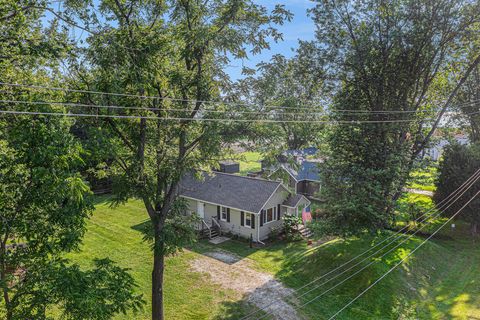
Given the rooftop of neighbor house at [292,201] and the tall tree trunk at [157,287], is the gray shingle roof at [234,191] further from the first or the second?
the tall tree trunk at [157,287]

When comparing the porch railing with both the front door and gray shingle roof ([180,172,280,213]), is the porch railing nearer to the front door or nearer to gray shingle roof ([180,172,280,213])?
the front door

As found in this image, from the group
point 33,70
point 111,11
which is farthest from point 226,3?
point 33,70

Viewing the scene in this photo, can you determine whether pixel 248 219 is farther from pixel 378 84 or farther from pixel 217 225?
pixel 378 84

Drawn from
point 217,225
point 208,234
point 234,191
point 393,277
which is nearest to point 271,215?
point 234,191

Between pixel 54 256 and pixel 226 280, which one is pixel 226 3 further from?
pixel 226 280

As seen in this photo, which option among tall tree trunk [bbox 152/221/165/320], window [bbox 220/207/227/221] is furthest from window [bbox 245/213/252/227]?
tall tree trunk [bbox 152/221/165/320]

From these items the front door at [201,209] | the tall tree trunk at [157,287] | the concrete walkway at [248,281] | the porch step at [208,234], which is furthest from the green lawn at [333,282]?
the front door at [201,209]
